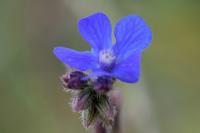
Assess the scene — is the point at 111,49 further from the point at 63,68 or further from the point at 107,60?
the point at 63,68

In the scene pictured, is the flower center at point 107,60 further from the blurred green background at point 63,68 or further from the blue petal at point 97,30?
the blurred green background at point 63,68

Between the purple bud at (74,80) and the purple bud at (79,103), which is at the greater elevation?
the purple bud at (74,80)

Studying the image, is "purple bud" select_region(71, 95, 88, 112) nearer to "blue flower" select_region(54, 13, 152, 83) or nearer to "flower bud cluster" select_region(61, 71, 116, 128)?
"flower bud cluster" select_region(61, 71, 116, 128)

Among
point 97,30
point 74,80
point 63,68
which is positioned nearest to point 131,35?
point 97,30

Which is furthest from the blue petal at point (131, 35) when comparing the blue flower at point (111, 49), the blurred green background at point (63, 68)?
the blurred green background at point (63, 68)

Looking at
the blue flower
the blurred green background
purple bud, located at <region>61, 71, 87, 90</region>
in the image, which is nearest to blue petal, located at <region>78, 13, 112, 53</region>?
the blue flower

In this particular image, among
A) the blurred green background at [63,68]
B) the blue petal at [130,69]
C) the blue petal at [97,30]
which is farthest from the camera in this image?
the blurred green background at [63,68]

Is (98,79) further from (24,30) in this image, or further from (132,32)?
(24,30)
